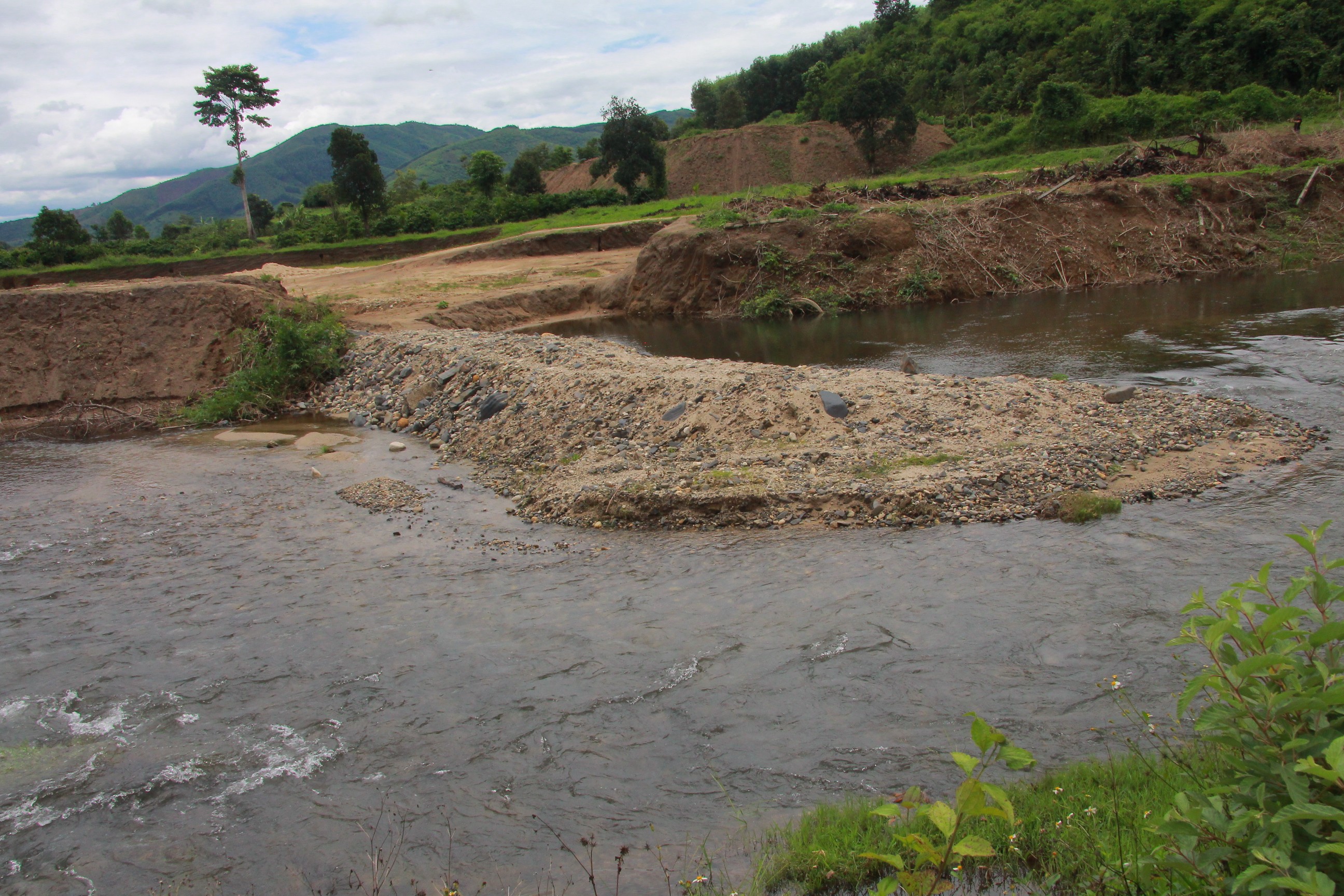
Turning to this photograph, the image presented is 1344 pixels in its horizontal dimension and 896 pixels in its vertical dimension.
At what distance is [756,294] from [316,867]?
71.8 feet

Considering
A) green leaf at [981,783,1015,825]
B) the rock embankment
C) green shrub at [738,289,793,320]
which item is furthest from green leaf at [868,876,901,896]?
green shrub at [738,289,793,320]

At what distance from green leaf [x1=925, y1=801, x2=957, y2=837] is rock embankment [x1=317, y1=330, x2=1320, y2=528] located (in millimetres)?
Result: 5766

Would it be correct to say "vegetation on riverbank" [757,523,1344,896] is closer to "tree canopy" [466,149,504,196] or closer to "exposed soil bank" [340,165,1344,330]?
"exposed soil bank" [340,165,1344,330]

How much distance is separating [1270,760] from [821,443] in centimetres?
767

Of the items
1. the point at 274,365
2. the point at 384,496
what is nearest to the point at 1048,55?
the point at 274,365

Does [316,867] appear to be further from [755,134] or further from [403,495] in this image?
[755,134]

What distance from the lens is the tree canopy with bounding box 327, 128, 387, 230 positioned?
40312 mm

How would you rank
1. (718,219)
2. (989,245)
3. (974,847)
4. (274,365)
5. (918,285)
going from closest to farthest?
(974,847) < (274,365) < (918,285) < (989,245) < (718,219)

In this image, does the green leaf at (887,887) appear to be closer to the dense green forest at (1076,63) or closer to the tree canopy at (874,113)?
the dense green forest at (1076,63)

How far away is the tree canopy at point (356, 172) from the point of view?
4031cm

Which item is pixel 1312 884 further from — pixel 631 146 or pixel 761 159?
pixel 761 159

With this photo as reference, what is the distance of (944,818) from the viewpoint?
2.37 meters

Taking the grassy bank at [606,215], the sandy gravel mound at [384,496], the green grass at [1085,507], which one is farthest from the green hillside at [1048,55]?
the sandy gravel mound at [384,496]

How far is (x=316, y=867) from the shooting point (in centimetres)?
408
